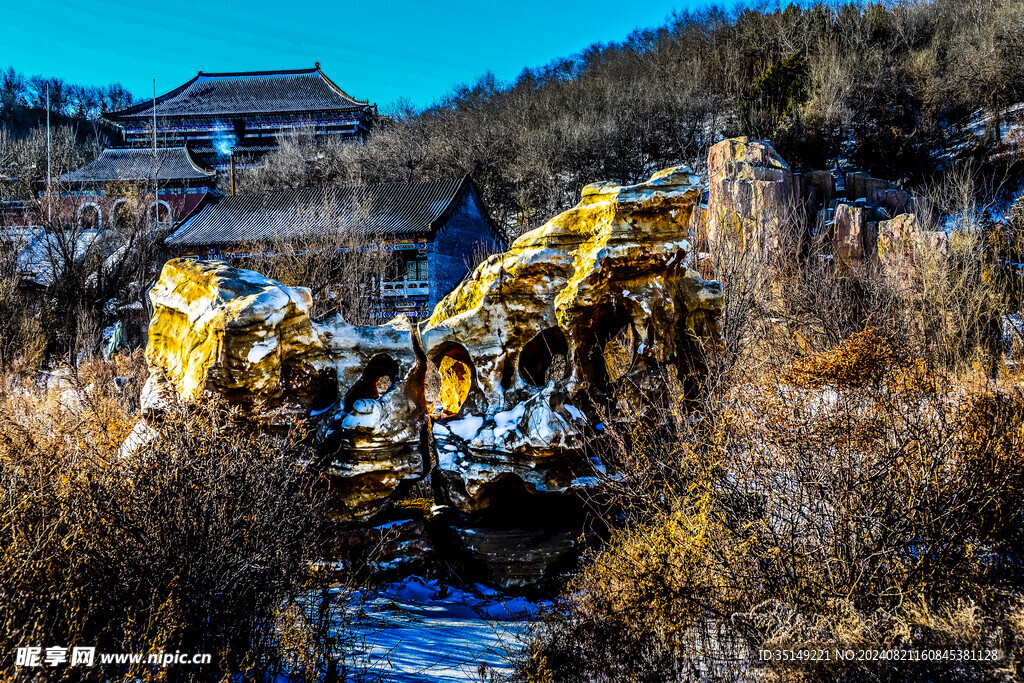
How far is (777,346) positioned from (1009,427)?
13.9 feet

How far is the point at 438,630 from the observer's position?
3.76m

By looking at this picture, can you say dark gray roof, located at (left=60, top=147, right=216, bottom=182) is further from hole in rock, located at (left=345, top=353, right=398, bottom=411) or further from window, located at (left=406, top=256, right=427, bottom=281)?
hole in rock, located at (left=345, top=353, right=398, bottom=411)

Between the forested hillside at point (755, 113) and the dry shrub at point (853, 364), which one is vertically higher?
the forested hillside at point (755, 113)

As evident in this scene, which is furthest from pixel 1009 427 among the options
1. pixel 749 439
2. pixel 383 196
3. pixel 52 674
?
pixel 383 196

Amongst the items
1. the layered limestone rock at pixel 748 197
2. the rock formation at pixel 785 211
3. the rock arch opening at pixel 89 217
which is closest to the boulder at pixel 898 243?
the rock formation at pixel 785 211

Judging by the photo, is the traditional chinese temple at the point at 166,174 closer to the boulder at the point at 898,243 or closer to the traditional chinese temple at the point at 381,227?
the traditional chinese temple at the point at 381,227

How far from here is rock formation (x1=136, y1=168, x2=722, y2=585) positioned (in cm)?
420

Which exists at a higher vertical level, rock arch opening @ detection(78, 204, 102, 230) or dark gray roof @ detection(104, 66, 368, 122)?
dark gray roof @ detection(104, 66, 368, 122)

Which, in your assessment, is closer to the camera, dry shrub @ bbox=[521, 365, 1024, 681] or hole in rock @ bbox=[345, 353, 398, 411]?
dry shrub @ bbox=[521, 365, 1024, 681]

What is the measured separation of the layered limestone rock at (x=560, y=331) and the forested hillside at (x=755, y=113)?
17.1 meters

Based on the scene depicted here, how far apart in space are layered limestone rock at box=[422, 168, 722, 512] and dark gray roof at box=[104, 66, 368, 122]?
1019 inches

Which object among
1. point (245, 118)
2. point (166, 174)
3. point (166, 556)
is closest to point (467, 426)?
point (166, 556)

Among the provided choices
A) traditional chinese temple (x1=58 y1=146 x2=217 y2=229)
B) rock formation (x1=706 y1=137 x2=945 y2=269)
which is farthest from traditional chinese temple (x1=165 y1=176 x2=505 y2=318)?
rock formation (x1=706 y1=137 x2=945 y2=269)

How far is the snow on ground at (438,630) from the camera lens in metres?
3.22
